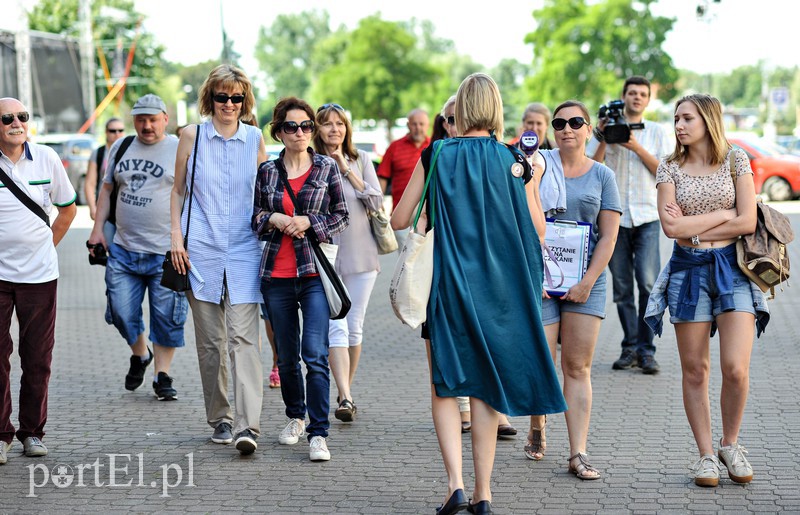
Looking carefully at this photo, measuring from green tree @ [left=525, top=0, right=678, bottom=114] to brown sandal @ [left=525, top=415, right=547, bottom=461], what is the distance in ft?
189

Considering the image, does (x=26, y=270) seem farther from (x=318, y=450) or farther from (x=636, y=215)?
(x=636, y=215)

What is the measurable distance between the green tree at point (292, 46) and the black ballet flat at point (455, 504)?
6431 inches

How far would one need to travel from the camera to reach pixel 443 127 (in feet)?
25.2

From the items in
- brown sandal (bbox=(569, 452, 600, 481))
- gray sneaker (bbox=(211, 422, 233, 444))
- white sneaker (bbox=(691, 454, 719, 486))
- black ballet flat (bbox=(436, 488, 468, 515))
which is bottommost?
gray sneaker (bbox=(211, 422, 233, 444))

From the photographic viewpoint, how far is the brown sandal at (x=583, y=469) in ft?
18.0

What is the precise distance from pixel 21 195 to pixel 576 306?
9.70ft

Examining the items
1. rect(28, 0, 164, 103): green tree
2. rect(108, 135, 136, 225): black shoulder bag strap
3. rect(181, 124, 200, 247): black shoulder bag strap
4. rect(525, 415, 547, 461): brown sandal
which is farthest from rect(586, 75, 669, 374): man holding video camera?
rect(28, 0, 164, 103): green tree

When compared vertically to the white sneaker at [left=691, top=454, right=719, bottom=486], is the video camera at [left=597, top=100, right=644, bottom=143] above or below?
above

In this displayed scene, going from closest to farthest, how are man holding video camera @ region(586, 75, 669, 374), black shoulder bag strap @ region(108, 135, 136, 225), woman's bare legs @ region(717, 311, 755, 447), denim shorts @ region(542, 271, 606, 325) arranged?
1. woman's bare legs @ region(717, 311, 755, 447)
2. denim shorts @ region(542, 271, 606, 325)
3. black shoulder bag strap @ region(108, 135, 136, 225)
4. man holding video camera @ region(586, 75, 669, 374)

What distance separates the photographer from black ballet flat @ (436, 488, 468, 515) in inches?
186

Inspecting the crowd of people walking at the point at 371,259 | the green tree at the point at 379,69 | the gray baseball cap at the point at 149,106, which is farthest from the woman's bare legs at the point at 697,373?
the green tree at the point at 379,69

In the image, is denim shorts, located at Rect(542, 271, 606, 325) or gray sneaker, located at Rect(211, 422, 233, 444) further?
gray sneaker, located at Rect(211, 422, 233, 444)

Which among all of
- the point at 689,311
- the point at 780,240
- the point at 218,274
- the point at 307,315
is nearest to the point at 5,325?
the point at 218,274

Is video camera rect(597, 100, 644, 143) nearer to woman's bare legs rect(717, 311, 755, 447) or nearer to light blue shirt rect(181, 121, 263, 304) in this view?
woman's bare legs rect(717, 311, 755, 447)
